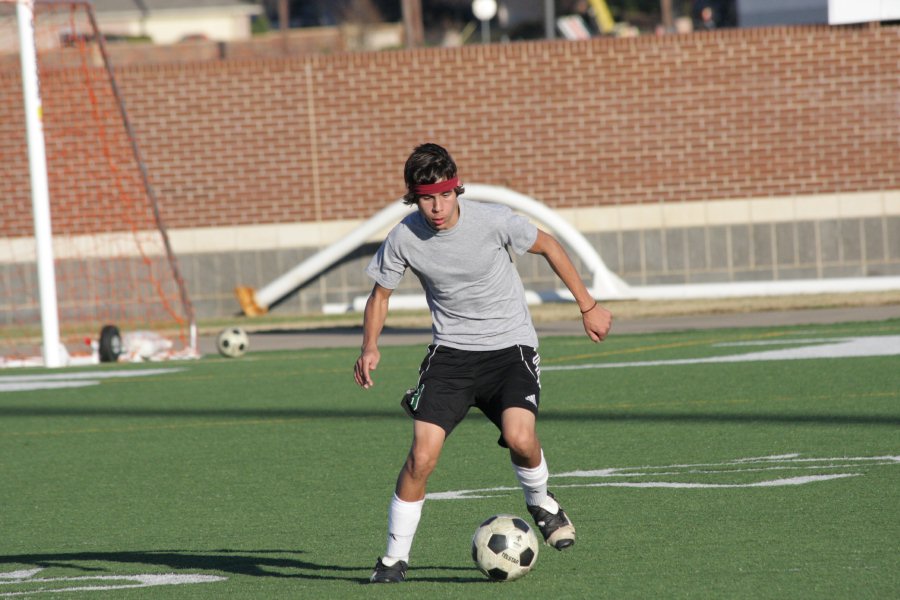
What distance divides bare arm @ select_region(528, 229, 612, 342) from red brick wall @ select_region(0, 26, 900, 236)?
1730 centimetres

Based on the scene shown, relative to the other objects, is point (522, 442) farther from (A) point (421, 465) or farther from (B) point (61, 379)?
(B) point (61, 379)

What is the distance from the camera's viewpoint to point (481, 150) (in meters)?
24.0

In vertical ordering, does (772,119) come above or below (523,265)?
above

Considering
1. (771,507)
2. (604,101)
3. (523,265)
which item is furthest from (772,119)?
(771,507)

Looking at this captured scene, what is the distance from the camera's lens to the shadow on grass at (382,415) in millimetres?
10711

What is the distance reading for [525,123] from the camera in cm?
2392

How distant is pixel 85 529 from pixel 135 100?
55.5 ft

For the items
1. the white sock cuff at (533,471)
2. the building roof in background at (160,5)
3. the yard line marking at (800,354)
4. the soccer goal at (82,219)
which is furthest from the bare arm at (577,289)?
the building roof in background at (160,5)

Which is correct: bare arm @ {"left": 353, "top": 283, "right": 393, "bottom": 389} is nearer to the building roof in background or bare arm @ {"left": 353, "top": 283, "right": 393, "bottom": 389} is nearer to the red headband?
the red headband

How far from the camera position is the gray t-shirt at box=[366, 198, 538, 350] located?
6617mm

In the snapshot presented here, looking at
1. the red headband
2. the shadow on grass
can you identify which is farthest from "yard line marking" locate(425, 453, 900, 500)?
the red headband

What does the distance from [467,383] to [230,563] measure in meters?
1.45

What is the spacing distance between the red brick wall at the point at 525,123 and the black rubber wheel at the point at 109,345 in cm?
583

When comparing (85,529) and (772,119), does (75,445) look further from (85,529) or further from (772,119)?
(772,119)
